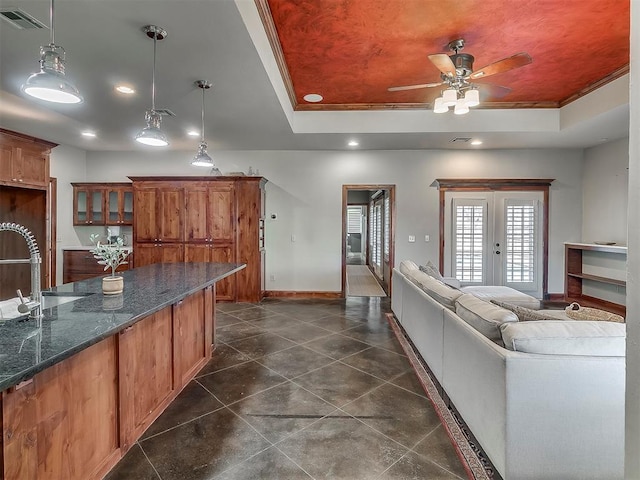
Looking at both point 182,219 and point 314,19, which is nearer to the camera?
point 314,19

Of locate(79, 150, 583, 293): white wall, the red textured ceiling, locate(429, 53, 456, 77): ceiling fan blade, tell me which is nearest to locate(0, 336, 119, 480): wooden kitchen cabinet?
the red textured ceiling

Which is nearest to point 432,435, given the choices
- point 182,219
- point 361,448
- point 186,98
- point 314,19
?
point 361,448

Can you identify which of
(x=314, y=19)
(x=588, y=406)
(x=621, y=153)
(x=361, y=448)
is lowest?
(x=361, y=448)

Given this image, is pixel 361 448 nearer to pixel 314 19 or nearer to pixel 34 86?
pixel 34 86

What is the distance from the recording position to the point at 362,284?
26.4 ft

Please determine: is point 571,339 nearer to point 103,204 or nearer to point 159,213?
point 159,213

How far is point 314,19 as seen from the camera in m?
2.96

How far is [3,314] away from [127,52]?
2.29 meters

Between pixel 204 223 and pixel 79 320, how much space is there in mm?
4293

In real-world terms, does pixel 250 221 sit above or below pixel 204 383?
above

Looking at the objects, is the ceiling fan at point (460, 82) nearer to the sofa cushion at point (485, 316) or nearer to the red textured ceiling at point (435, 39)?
the red textured ceiling at point (435, 39)

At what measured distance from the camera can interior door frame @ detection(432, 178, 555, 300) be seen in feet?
19.8

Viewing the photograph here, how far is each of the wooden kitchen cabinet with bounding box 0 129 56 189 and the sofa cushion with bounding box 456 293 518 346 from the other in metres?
5.40

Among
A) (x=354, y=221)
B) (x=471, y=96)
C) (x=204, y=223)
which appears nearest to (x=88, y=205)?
(x=204, y=223)
